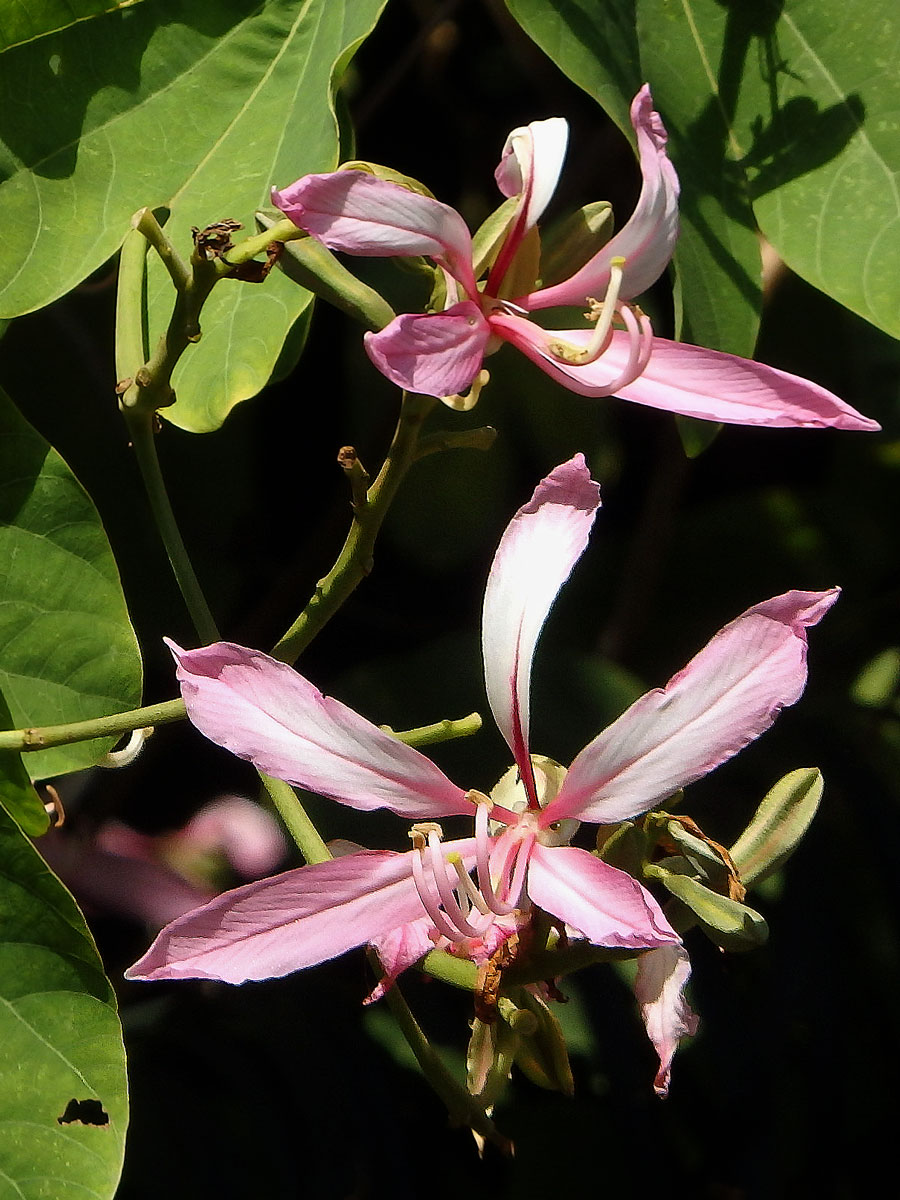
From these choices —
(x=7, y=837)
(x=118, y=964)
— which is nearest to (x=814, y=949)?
(x=118, y=964)

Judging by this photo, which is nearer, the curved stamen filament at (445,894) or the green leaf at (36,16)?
the curved stamen filament at (445,894)

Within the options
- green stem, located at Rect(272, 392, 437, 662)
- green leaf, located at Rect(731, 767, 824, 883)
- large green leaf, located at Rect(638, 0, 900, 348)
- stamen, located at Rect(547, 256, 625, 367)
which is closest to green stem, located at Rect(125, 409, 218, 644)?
green stem, located at Rect(272, 392, 437, 662)

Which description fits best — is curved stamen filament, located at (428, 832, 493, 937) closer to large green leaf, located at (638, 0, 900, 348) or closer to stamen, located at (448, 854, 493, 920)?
stamen, located at (448, 854, 493, 920)

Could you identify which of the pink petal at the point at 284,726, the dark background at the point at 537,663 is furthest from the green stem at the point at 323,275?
the dark background at the point at 537,663

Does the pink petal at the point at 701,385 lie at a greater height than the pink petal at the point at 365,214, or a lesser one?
lesser

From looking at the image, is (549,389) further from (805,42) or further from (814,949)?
(814,949)

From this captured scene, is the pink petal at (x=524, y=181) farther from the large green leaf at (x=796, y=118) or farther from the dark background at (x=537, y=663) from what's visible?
the dark background at (x=537, y=663)

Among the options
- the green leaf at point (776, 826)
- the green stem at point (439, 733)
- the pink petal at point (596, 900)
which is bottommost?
the green leaf at point (776, 826)
